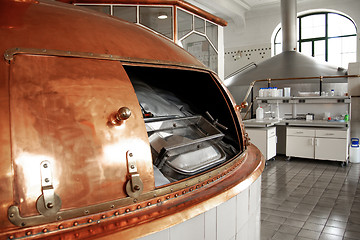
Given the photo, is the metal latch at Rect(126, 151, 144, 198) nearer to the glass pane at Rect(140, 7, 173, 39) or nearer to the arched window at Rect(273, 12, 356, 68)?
the glass pane at Rect(140, 7, 173, 39)

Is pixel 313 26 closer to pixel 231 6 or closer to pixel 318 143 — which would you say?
pixel 231 6

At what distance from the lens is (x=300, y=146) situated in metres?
5.82

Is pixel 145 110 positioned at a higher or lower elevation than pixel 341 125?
higher

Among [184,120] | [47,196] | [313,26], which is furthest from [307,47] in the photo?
[47,196]

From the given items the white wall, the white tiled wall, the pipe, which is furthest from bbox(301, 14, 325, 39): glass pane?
the white tiled wall

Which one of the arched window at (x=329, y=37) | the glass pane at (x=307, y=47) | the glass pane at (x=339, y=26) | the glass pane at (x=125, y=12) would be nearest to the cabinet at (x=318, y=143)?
the glass pane at (x=125, y=12)

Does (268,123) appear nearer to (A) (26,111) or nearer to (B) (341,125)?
(B) (341,125)

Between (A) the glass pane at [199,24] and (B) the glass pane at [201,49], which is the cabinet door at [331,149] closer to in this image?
(B) the glass pane at [201,49]

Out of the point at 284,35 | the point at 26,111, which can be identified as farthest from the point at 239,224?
the point at 284,35

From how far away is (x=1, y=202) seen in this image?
34.2 inches

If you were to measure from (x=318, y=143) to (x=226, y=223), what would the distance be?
480 centimetres

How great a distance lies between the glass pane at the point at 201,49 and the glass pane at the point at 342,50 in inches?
213

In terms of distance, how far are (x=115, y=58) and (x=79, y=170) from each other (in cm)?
50

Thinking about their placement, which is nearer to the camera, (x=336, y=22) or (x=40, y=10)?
(x=40, y=10)
